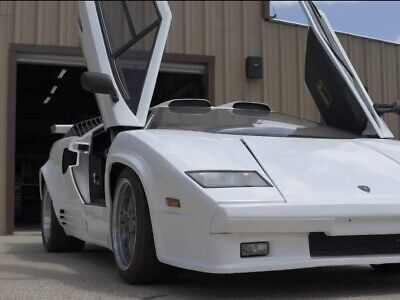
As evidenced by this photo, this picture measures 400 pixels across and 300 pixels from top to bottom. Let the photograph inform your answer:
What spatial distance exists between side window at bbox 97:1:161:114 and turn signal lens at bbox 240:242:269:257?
170 centimetres

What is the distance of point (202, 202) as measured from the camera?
11.1ft

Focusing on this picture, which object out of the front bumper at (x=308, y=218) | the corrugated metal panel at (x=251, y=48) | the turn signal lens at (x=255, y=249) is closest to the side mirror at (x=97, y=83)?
the front bumper at (x=308, y=218)

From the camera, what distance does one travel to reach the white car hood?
3566 millimetres

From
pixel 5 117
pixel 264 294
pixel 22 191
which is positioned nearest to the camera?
pixel 264 294

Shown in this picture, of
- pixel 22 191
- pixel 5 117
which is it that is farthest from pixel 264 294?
pixel 22 191

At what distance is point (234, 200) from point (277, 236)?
0.33 meters

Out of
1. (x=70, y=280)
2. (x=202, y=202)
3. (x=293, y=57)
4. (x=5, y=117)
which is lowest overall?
(x=70, y=280)

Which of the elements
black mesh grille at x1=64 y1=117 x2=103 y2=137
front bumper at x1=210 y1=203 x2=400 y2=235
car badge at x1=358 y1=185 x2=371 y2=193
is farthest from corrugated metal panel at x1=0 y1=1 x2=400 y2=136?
front bumper at x1=210 y1=203 x2=400 y2=235

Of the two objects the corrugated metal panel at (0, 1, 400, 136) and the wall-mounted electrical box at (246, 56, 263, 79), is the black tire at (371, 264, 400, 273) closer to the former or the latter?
the corrugated metal panel at (0, 1, 400, 136)

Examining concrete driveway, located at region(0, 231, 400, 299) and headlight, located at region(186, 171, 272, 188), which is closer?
headlight, located at region(186, 171, 272, 188)

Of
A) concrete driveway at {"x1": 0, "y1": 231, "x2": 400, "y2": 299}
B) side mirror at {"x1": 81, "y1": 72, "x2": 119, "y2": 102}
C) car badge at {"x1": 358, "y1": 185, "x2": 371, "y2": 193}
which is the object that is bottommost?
concrete driveway at {"x1": 0, "y1": 231, "x2": 400, "y2": 299}

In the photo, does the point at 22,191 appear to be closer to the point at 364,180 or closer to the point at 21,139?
the point at 21,139

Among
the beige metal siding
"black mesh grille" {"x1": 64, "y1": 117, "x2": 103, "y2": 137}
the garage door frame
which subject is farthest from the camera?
the beige metal siding

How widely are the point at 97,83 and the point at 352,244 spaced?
85.0 inches
